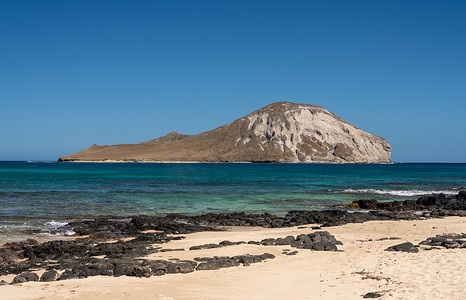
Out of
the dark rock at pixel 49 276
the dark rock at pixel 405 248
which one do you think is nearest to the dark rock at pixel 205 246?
the dark rock at pixel 49 276

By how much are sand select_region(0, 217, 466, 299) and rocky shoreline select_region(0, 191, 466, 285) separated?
55cm

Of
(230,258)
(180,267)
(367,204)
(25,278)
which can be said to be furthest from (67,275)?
(367,204)

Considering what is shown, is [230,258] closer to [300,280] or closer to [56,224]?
[300,280]

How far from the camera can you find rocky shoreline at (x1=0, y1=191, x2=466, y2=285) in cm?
1226

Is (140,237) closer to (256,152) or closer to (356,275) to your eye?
(356,275)

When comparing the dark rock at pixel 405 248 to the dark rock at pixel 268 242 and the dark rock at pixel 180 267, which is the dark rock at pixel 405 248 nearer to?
the dark rock at pixel 268 242

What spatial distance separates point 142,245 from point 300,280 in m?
7.57

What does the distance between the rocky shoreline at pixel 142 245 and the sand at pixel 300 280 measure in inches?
21.8

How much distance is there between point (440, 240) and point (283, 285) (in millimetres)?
8194

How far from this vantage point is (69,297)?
950 cm

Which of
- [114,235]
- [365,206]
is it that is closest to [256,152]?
[365,206]

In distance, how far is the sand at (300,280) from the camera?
9766mm

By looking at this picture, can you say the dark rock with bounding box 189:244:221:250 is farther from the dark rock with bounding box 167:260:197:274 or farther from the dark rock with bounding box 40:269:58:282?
the dark rock with bounding box 40:269:58:282

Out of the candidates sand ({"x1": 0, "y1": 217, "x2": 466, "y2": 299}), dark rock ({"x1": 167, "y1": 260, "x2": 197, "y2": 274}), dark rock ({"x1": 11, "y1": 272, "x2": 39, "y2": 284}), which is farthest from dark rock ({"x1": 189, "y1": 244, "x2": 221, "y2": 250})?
dark rock ({"x1": 11, "y1": 272, "x2": 39, "y2": 284})
